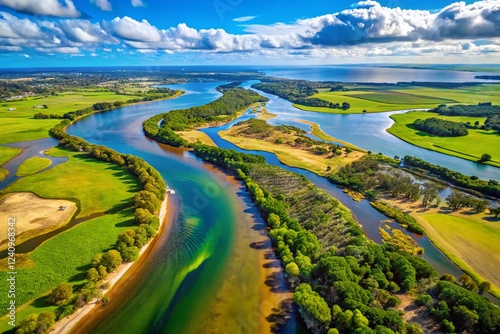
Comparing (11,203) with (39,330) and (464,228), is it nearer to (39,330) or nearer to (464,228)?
(39,330)

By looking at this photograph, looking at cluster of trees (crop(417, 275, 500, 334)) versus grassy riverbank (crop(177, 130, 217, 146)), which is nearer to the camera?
cluster of trees (crop(417, 275, 500, 334))

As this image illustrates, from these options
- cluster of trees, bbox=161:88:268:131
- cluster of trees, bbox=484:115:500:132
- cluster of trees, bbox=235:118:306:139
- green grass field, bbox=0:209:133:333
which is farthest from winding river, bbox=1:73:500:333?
cluster of trees, bbox=161:88:268:131

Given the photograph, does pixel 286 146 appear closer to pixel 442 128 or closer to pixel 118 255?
pixel 442 128

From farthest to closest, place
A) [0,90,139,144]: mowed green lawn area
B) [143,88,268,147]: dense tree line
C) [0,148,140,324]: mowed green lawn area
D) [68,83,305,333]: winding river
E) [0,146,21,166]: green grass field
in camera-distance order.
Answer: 1. [0,90,139,144]: mowed green lawn area
2. [143,88,268,147]: dense tree line
3. [0,146,21,166]: green grass field
4. [0,148,140,324]: mowed green lawn area
5. [68,83,305,333]: winding river

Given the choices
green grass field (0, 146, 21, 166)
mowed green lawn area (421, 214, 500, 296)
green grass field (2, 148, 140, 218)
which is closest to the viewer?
mowed green lawn area (421, 214, 500, 296)

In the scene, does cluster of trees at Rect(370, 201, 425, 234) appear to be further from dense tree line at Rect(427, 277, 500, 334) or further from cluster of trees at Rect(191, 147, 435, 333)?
dense tree line at Rect(427, 277, 500, 334)

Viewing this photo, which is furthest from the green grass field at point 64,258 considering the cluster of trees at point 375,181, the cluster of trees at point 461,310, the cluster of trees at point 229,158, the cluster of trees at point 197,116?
the cluster of trees at point 197,116

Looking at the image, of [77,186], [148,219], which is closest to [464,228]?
[148,219]
